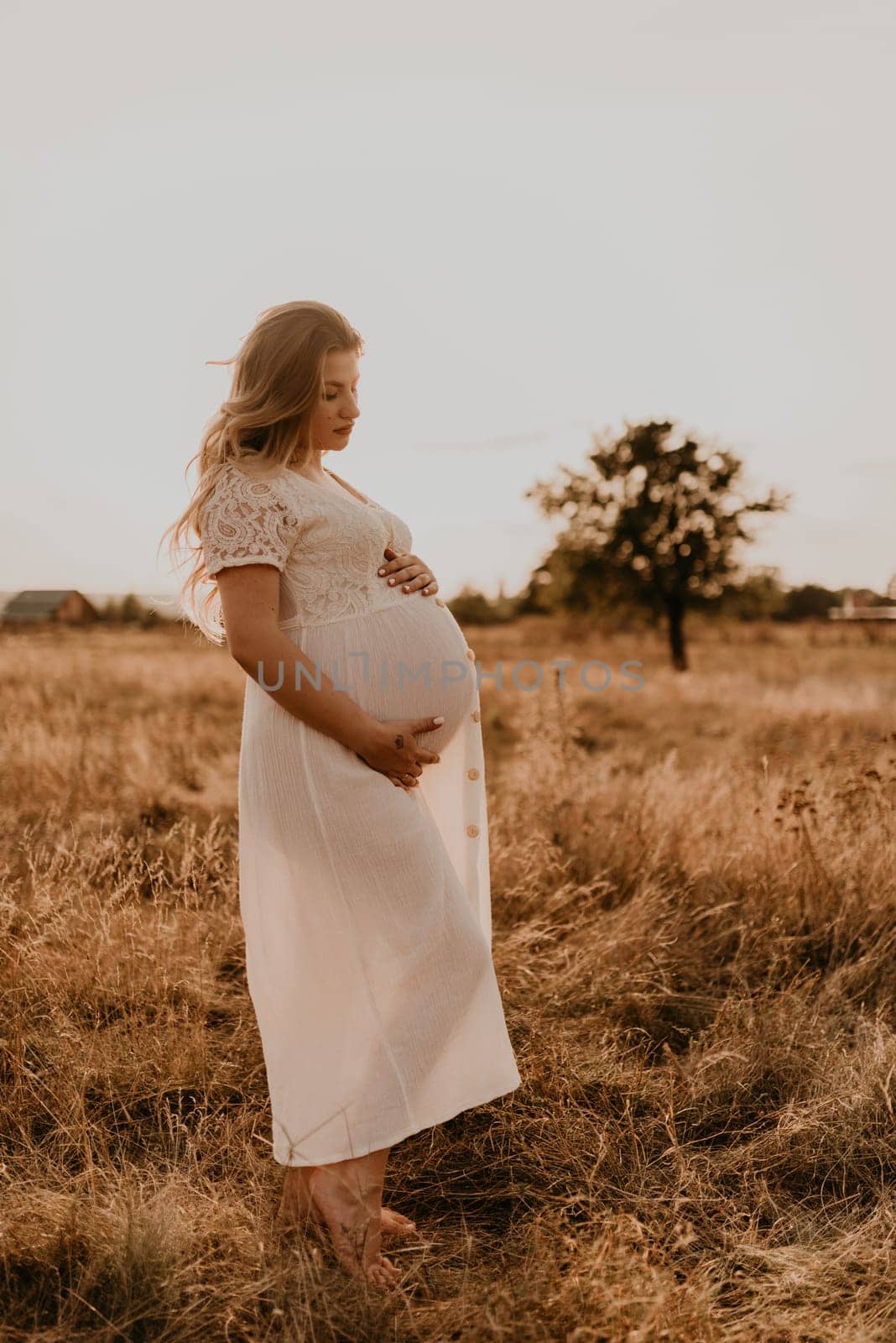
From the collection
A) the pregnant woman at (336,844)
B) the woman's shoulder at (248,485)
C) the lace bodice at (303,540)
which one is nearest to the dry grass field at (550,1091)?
the pregnant woman at (336,844)

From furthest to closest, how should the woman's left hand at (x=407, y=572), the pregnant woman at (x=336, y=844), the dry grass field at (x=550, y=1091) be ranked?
1. the woman's left hand at (x=407, y=572)
2. the pregnant woman at (x=336, y=844)
3. the dry grass field at (x=550, y=1091)

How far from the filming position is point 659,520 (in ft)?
81.5

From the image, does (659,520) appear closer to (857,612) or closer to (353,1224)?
(857,612)

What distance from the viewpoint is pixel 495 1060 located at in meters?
2.34

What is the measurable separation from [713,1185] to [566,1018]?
823mm

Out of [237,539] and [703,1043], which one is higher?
[237,539]

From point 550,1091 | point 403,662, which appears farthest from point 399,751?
point 550,1091

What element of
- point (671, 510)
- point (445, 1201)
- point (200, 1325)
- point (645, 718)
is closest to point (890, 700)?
point (645, 718)

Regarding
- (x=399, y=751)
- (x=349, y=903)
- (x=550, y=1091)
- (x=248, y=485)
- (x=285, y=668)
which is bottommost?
(x=550, y=1091)

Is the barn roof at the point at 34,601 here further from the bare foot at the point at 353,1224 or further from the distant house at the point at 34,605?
the bare foot at the point at 353,1224

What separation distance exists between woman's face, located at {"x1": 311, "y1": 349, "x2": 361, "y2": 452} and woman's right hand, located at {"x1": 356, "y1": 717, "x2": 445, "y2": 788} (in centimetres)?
66

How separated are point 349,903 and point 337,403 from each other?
1114 mm

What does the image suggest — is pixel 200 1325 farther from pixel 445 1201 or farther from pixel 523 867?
pixel 523 867

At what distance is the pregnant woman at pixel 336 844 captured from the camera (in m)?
2.20
